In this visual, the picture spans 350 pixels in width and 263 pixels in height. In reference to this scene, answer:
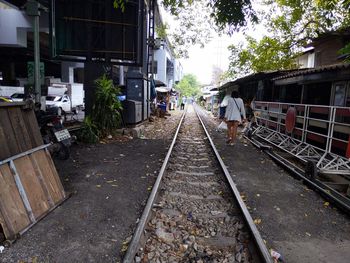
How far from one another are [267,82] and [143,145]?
27.8 ft

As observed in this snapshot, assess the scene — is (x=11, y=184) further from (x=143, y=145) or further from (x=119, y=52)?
(x=119, y=52)

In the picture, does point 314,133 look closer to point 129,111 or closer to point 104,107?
point 104,107

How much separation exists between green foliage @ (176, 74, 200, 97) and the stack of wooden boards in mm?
80247

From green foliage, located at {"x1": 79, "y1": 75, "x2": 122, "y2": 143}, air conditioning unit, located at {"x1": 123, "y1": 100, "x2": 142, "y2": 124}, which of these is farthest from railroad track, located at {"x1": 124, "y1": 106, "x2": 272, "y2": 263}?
air conditioning unit, located at {"x1": 123, "y1": 100, "x2": 142, "y2": 124}

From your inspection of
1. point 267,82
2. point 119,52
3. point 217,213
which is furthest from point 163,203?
point 267,82

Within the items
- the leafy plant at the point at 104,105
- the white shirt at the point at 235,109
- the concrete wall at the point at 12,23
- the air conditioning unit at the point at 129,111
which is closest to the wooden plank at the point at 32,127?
the leafy plant at the point at 104,105

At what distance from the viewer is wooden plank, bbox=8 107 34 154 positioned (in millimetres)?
4305

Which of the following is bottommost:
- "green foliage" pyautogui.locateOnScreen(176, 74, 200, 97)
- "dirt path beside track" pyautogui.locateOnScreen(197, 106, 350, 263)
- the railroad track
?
the railroad track

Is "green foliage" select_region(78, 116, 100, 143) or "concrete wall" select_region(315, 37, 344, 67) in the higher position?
"concrete wall" select_region(315, 37, 344, 67)

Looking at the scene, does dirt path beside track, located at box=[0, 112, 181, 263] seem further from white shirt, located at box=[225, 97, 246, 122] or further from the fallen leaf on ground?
white shirt, located at box=[225, 97, 246, 122]

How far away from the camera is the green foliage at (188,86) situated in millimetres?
92006

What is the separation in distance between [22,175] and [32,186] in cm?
23

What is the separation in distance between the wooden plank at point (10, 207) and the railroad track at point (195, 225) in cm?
141

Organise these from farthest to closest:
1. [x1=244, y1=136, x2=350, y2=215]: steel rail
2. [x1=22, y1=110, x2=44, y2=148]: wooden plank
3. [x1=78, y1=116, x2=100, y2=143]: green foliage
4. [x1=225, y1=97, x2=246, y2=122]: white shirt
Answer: [x1=225, y1=97, x2=246, y2=122]: white shirt → [x1=78, y1=116, x2=100, y2=143]: green foliage → [x1=244, y1=136, x2=350, y2=215]: steel rail → [x1=22, y1=110, x2=44, y2=148]: wooden plank
